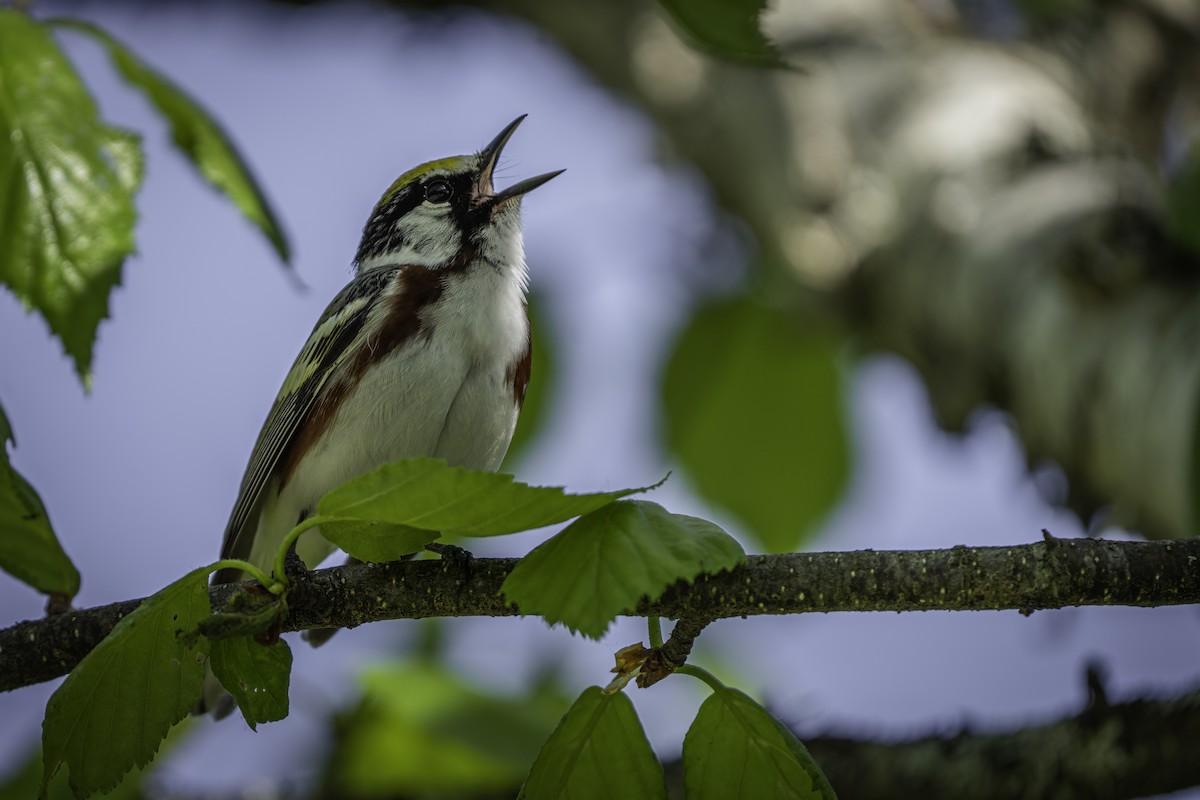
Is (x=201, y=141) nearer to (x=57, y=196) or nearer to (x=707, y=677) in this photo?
(x=57, y=196)

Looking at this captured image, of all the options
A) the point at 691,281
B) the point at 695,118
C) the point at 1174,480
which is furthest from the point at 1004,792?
the point at 695,118

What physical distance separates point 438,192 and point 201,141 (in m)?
1.46

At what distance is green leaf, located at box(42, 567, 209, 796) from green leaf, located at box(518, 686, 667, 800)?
0.55m

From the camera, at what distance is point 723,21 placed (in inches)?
80.0

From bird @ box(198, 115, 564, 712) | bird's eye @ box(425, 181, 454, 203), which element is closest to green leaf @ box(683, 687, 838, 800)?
bird @ box(198, 115, 564, 712)

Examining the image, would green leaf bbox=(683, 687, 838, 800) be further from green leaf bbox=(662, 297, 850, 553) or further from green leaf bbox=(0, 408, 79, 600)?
green leaf bbox=(662, 297, 850, 553)

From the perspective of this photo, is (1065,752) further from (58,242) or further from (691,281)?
(691,281)

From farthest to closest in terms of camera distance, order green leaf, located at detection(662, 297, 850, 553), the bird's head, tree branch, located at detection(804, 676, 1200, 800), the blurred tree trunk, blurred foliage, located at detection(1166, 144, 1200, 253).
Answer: green leaf, located at detection(662, 297, 850, 553) → the bird's head → the blurred tree trunk → blurred foliage, located at detection(1166, 144, 1200, 253) → tree branch, located at detection(804, 676, 1200, 800)

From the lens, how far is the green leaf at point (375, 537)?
1855mm

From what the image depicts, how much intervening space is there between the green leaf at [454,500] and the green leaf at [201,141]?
1.09m

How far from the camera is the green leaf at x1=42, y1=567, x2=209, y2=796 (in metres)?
1.84

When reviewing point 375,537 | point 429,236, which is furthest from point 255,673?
point 429,236

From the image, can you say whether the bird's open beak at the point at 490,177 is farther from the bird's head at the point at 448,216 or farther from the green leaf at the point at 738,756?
the green leaf at the point at 738,756

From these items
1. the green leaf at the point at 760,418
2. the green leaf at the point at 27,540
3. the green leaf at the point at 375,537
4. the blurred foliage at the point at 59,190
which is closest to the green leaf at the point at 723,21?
the green leaf at the point at 375,537
